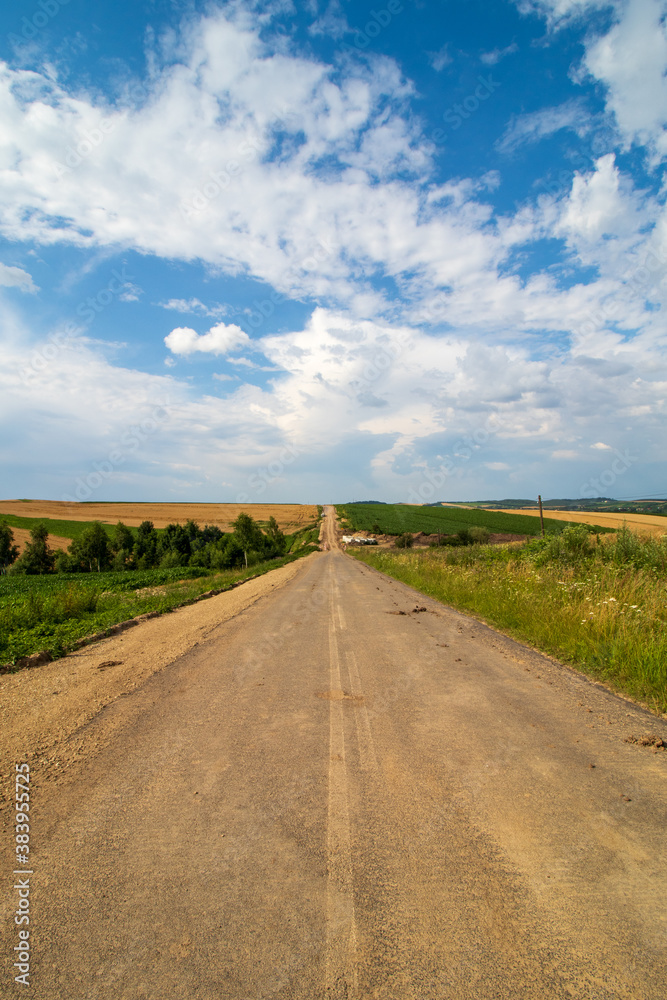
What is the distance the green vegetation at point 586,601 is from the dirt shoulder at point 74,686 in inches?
262

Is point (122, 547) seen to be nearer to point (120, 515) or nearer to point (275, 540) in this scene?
point (275, 540)

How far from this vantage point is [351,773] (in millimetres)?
4008

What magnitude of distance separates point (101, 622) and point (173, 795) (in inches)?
345

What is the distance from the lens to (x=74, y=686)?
6.62 m

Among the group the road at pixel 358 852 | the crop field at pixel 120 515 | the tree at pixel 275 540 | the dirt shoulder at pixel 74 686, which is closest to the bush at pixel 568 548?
the road at pixel 358 852

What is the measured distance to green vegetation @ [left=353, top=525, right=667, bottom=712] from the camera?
6.39 metres

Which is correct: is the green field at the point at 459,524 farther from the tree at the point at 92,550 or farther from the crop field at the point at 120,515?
the tree at the point at 92,550

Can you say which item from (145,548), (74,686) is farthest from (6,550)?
(74,686)

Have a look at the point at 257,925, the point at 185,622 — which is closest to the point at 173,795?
the point at 257,925

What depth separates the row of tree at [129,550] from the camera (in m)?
52.4

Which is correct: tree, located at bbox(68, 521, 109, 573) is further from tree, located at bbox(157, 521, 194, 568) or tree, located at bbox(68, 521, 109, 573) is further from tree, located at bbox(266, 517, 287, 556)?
tree, located at bbox(266, 517, 287, 556)

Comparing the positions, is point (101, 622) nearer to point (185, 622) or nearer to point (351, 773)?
point (185, 622)

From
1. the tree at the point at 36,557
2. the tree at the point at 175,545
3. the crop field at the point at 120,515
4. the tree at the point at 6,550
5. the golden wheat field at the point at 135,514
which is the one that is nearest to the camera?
the tree at the point at 36,557

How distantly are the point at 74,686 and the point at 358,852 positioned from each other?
5.35 metres
